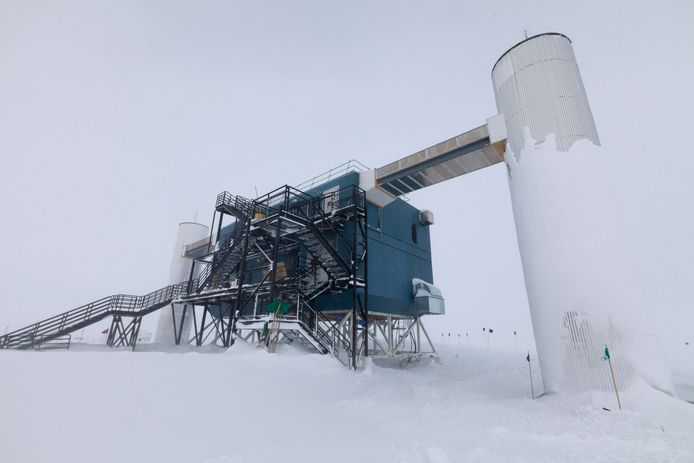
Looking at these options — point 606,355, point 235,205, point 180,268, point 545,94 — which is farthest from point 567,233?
point 180,268

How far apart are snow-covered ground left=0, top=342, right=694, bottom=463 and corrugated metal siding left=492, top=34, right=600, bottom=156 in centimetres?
928

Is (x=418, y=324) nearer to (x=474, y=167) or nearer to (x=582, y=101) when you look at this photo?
(x=474, y=167)

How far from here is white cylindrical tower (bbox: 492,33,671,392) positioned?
34.8 ft

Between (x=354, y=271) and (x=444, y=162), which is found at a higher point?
(x=444, y=162)

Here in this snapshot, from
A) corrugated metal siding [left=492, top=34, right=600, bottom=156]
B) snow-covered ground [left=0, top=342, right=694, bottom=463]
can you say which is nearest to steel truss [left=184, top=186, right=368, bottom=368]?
snow-covered ground [left=0, top=342, right=694, bottom=463]

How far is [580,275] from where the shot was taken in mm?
11320

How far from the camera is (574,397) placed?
10.6 meters

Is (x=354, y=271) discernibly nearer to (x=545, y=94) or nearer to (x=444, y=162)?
(x=444, y=162)

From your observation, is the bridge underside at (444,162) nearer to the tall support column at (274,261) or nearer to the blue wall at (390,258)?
the blue wall at (390,258)

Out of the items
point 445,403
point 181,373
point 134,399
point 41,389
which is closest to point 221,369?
point 181,373

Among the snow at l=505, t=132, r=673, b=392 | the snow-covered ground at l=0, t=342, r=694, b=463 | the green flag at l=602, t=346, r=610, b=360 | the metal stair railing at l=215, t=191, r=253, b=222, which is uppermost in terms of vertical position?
the metal stair railing at l=215, t=191, r=253, b=222

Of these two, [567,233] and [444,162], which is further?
[444,162]

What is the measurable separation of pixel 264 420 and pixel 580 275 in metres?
11.0

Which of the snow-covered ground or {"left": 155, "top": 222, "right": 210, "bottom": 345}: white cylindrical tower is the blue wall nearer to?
the snow-covered ground
